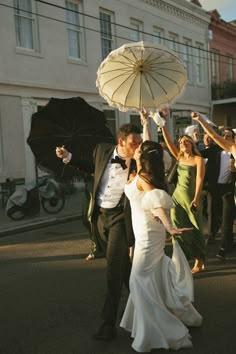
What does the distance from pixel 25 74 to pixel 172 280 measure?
13404mm

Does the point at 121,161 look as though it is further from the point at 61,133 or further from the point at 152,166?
the point at 61,133

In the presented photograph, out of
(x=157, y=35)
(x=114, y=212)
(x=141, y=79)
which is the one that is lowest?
(x=114, y=212)

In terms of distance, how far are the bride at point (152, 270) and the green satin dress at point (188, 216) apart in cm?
226

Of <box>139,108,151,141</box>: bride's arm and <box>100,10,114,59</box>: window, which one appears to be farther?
<box>100,10,114,59</box>: window

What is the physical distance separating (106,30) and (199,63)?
944 cm

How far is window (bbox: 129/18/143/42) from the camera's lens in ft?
70.8

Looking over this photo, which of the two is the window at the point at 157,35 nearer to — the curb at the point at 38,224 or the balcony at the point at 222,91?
the balcony at the point at 222,91

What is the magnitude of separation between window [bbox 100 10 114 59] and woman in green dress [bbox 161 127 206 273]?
47.8 feet

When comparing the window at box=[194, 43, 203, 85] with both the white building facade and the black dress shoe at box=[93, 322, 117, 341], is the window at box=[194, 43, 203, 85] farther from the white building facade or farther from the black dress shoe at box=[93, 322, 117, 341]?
the black dress shoe at box=[93, 322, 117, 341]

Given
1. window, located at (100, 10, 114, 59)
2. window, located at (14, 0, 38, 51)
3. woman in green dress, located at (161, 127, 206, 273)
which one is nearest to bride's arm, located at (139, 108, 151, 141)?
woman in green dress, located at (161, 127, 206, 273)

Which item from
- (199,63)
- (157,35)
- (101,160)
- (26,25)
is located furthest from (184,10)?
(101,160)

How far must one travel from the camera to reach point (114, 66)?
16.1 feet

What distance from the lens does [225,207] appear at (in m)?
6.98

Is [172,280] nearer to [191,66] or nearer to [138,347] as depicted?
[138,347]
